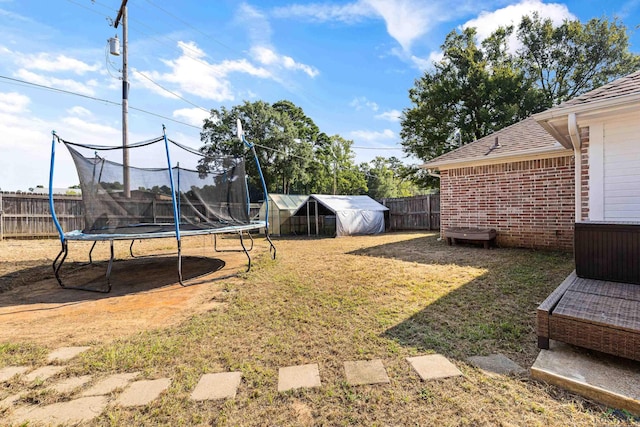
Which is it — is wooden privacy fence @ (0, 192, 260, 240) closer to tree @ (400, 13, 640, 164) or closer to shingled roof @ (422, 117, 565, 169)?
shingled roof @ (422, 117, 565, 169)

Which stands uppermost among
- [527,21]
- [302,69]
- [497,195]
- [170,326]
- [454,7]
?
[527,21]

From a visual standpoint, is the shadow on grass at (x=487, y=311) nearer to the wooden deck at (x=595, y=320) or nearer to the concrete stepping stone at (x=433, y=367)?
the concrete stepping stone at (x=433, y=367)

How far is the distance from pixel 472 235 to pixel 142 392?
7433 mm

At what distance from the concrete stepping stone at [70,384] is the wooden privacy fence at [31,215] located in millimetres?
9476

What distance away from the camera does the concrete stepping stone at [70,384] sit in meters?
1.89

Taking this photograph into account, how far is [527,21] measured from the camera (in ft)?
55.5

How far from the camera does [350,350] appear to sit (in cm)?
226

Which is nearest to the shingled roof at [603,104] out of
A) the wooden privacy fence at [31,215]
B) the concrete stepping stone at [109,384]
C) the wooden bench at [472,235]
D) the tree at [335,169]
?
the wooden bench at [472,235]

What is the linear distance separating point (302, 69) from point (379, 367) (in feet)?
44.7

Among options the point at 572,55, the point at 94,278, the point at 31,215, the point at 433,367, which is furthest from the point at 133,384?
the point at 572,55

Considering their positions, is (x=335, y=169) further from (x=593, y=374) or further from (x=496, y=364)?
(x=593, y=374)

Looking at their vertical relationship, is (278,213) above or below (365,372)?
above

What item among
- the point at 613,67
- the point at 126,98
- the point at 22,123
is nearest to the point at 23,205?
the point at 22,123

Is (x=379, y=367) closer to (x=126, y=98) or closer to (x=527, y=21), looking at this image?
(x=126, y=98)
